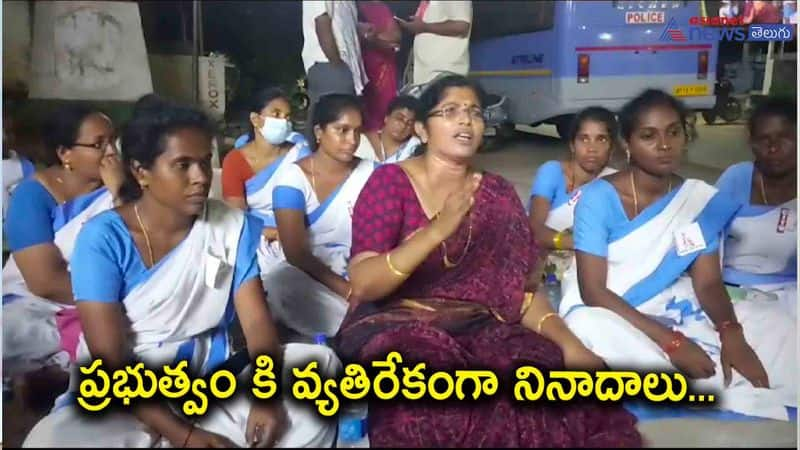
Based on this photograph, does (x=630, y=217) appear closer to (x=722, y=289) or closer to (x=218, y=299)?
(x=722, y=289)

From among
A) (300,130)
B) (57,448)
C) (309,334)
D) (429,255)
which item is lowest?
(57,448)

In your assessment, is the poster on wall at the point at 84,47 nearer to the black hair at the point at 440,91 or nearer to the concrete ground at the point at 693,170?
the black hair at the point at 440,91

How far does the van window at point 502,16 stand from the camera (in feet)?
5.84

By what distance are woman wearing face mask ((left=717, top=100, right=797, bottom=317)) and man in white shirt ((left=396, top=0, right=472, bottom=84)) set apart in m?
0.69

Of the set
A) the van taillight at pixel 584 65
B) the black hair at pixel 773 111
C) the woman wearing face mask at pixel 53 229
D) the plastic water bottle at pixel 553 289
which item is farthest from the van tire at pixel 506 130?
the woman wearing face mask at pixel 53 229

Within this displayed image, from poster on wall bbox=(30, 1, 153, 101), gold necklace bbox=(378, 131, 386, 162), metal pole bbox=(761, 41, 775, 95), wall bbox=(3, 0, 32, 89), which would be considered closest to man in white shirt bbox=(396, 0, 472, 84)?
gold necklace bbox=(378, 131, 386, 162)

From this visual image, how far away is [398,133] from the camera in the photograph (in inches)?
67.6

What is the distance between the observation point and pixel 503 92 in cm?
176

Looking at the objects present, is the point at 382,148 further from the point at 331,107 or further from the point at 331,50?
the point at 331,50

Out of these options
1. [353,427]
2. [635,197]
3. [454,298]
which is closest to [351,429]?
[353,427]

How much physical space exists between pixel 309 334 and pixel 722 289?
976mm

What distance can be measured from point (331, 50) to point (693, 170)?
881 mm

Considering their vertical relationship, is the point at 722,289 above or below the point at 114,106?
below

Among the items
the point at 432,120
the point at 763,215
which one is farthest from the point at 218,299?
the point at 763,215
